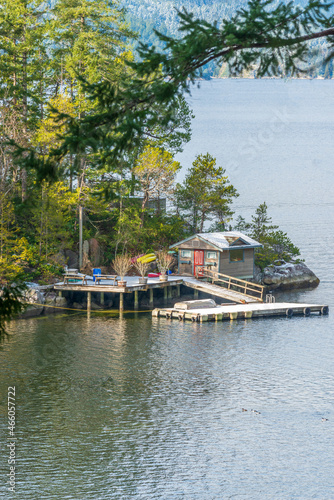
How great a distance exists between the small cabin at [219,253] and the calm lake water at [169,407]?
7584mm

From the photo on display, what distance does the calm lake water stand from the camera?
21.1 metres

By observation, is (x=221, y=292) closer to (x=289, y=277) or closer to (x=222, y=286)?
(x=222, y=286)

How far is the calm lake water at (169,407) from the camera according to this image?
21.1 meters

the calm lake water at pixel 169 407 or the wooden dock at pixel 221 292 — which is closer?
the calm lake water at pixel 169 407

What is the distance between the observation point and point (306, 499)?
20.2 metres

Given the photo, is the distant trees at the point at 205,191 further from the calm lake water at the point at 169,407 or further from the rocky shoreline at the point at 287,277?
the calm lake water at the point at 169,407

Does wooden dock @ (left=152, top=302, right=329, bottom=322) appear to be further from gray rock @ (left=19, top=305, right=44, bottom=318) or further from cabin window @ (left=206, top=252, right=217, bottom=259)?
gray rock @ (left=19, top=305, right=44, bottom=318)

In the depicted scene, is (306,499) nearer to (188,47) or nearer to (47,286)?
(188,47)

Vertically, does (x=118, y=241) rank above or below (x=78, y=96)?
below

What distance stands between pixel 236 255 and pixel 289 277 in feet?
23.2

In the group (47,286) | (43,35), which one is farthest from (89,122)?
(43,35)

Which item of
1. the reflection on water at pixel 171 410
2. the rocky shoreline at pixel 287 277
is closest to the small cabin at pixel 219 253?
the rocky shoreline at pixel 287 277

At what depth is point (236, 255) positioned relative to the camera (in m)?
50.2

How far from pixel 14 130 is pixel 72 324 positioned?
13.9 m
